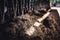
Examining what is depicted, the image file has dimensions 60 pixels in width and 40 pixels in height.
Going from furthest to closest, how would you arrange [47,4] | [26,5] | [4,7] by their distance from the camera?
[47,4], [26,5], [4,7]

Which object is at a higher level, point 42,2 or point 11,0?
point 11,0

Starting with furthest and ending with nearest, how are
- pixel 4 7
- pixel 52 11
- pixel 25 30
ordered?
pixel 52 11 → pixel 4 7 → pixel 25 30

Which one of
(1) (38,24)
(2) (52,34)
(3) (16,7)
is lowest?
(2) (52,34)

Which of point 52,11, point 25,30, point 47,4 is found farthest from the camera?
point 47,4

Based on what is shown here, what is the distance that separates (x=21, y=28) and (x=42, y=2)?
14.0ft

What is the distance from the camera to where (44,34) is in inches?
249

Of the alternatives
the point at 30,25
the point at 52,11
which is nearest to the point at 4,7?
the point at 30,25

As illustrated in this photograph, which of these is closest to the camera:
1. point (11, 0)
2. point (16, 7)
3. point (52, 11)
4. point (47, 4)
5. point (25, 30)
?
point (25, 30)

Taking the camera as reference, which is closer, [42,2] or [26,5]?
[26,5]

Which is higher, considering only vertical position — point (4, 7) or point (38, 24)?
point (4, 7)

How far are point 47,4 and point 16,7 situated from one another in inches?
119

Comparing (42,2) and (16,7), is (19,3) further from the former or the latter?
(42,2)

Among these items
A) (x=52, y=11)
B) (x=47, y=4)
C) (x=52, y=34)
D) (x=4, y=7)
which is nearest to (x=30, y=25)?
(x=4, y=7)

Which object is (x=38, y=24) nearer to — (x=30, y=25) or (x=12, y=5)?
(x=30, y=25)
